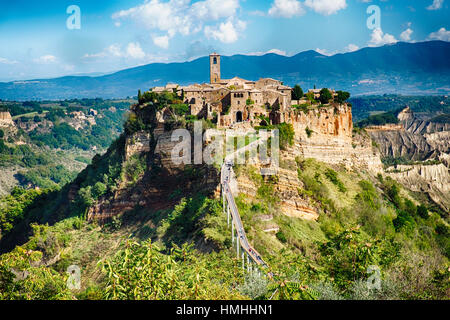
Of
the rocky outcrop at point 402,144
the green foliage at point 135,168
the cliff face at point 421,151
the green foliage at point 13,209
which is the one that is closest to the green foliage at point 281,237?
the green foliage at point 135,168

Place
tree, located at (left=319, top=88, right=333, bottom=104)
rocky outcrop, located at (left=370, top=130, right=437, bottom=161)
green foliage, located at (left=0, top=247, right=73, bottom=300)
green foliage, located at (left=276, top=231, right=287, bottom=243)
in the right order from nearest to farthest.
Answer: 1. green foliage, located at (left=0, top=247, right=73, bottom=300)
2. green foliage, located at (left=276, top=231, right=287, bottom=243)
3. tree, located at (left=319, top=88, right=333, bottom=104)
4. rocky outcrop, located at (left=370, top=130, right=437, bottom=161)

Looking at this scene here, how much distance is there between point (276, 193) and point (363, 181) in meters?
18.0

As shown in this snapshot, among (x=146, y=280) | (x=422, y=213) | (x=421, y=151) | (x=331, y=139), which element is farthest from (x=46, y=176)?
(x=146, y=280)

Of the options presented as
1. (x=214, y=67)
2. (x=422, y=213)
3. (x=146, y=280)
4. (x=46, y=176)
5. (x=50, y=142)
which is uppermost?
(x=214, y=67)

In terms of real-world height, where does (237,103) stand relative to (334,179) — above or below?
above

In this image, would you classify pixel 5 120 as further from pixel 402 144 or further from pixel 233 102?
pixel 402 144

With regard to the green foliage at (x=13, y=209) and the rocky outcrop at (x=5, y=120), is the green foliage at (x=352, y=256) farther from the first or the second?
the rocky outcrop at (x=5, y=120)

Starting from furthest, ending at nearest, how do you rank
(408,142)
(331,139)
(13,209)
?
1. (408,142)
2. (13,209)
3. (331,139)

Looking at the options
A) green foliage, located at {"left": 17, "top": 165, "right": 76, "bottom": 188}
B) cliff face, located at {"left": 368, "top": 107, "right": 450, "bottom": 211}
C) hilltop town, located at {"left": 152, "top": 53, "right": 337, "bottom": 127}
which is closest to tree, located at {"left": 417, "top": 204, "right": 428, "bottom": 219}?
cliff face, located at {"left": 368, "top": 107, "right": 450, "bottom": 211}

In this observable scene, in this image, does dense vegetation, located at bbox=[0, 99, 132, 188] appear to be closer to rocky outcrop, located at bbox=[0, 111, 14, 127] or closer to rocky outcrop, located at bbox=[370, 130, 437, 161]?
rocky outcrop, located at bbox=[0, 111, 14, 127]

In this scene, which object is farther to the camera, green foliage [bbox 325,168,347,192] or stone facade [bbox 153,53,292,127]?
green foliage [bbox 325,168,347,192]

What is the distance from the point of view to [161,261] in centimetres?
1367
